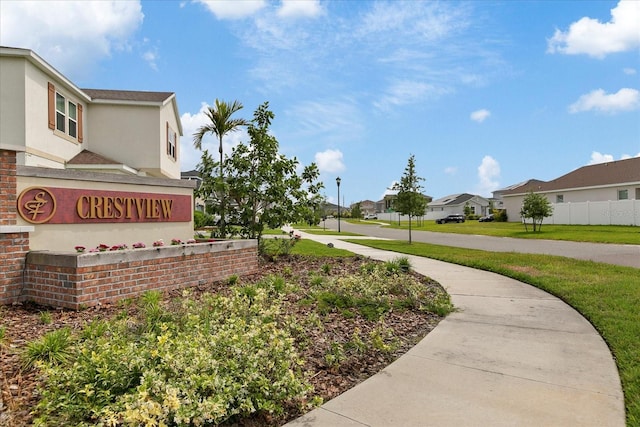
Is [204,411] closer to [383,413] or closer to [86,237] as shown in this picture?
[383,413]

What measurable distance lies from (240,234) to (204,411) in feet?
30.0

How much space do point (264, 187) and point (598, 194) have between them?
34268 mm

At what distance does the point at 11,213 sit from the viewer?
19.8 ft

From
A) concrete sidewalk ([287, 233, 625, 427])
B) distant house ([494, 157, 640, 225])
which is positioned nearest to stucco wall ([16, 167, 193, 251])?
concrete sidewalk ([287, 233, 625, 427])

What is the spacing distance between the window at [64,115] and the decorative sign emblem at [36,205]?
10574 millimetres

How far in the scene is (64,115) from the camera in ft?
53.2

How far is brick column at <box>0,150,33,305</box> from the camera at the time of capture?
19.0ft

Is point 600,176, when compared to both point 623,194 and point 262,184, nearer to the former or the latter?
point 623,194

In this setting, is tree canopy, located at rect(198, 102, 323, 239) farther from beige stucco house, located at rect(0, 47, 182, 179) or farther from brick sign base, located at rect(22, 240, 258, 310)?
beige stucco house, located at rect(0, 47, 182, 179)

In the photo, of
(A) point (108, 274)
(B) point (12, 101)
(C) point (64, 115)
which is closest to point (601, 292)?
(A) point (108, 274)

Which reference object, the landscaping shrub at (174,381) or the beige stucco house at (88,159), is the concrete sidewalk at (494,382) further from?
the beige stucco house at (88,159)

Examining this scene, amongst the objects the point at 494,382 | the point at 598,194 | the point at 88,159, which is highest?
the point at 88,159

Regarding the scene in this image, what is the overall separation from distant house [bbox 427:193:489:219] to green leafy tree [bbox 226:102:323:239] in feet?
202

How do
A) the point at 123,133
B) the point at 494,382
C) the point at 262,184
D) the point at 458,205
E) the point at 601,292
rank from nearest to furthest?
the point at 494,382
the point at 601,292
the point at 262,184
the point at 123,133
the point at 458,205
